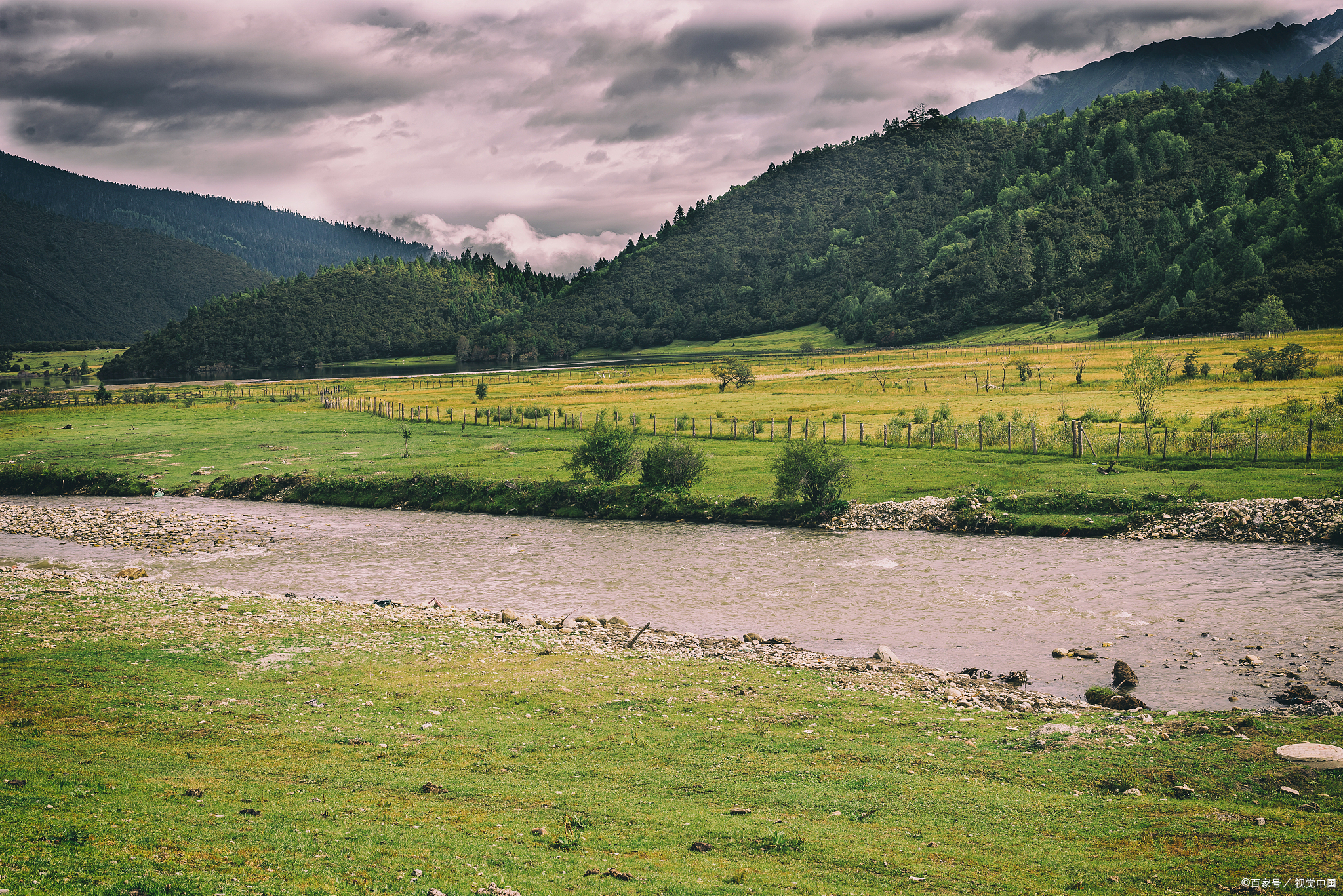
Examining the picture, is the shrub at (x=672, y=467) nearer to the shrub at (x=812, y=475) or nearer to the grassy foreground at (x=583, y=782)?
the shrub at (x=812, y=475)

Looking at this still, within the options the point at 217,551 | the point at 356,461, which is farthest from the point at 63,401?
the point at 217,551

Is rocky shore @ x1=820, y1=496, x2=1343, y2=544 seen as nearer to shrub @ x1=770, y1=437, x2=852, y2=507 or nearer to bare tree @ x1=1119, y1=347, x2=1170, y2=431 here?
shrub @ x1=770, y1=437, x2=852, y2=507

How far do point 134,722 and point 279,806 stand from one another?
5.89m

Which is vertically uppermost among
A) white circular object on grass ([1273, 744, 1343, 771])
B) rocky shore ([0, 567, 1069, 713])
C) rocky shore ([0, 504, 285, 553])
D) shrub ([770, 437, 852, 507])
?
shrub ([770, 437, 852, 507])

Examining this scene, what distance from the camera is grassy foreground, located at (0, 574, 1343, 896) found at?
10.0 meters

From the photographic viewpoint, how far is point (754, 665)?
73.4 ft

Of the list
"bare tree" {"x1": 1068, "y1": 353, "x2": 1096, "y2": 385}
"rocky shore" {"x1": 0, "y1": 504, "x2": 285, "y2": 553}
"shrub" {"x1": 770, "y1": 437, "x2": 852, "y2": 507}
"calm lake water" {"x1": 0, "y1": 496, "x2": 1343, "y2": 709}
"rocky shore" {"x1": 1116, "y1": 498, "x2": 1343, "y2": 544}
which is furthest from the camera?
"bare tree" {"x1": 1068, "y1": 353, "x2": 1096, "y2": 385}

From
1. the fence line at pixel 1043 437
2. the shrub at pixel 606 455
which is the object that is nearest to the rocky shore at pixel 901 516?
the fence line at pixel 1043 437

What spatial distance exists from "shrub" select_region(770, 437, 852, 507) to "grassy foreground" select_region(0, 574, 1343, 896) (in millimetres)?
22820

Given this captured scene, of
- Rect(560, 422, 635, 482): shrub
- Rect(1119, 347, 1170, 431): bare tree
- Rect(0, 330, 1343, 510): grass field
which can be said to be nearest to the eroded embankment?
Rect(560, 422, 635, 482): shrub

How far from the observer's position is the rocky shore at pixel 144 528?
136ft

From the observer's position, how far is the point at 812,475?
4441 cm

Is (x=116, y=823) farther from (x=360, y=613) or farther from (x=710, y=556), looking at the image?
(x=710, y=556)

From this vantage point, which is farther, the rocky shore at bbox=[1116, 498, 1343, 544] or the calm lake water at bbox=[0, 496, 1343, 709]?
the rocky shore at bbox=[1116, 498, 1343, 544]
